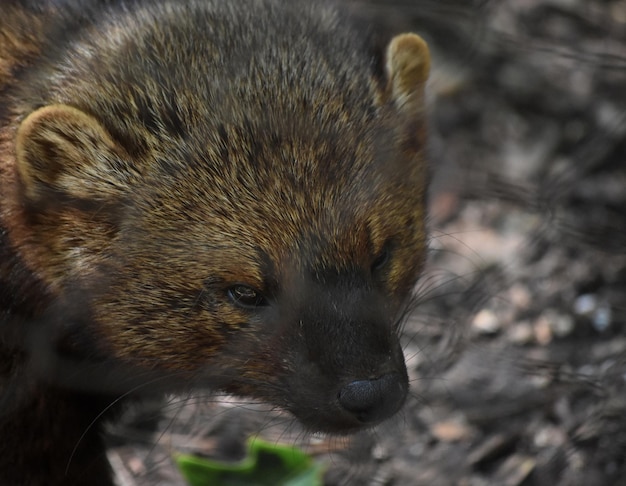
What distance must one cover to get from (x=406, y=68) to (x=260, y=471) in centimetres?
131

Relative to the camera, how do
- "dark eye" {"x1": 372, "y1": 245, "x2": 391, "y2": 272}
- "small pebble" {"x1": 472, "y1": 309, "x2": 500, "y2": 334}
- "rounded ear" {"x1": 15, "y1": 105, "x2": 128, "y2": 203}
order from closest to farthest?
"rounded ear" {"x1": 15, "y1": 105, "x2": 128, "y2": 203}
"dark eye" {"x1": 372, "y1": 245, "x2": 391, "y2": 272}
"small pebble" {"x1": 472, "y1": 309, "x2": 500, "y2": 334}

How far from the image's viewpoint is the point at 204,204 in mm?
2496

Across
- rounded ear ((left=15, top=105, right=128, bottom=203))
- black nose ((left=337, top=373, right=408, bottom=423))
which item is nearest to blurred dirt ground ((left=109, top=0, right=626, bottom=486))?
black nose ((left=337, top=373, right=408, bottom=423))

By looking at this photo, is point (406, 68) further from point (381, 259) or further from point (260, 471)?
point (260, 471)

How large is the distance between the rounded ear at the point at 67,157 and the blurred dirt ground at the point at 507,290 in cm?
80

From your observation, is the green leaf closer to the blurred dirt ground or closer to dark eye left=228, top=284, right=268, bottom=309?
the blurred dirt ground

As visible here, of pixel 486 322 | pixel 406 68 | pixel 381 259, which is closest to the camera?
pixel 381 259

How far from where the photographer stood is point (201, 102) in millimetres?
2514

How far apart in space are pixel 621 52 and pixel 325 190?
299 cm

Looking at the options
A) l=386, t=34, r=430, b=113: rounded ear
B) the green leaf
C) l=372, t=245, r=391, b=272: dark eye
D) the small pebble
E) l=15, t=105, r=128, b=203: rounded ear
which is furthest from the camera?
the small pebble

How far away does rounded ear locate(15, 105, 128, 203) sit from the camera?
2.43 meters

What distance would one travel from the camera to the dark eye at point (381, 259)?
8.76 feet

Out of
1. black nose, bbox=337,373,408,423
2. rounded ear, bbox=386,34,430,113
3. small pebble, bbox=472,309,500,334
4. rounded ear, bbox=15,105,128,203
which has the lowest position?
small pebble, bbox=472,309,500,334

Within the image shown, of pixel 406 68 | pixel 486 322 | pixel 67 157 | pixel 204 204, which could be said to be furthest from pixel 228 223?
pixel 486 322
